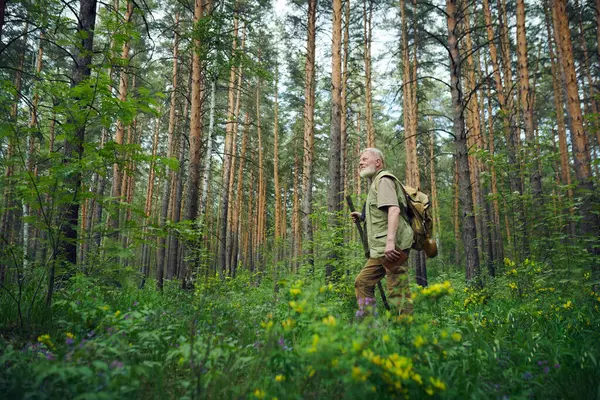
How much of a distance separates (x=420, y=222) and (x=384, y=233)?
1.70 feet

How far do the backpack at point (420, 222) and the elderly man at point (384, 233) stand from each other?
12 cm

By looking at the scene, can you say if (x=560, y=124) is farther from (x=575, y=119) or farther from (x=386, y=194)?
(x=386, y=194)

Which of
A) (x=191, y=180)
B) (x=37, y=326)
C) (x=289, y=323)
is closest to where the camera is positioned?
(x=289, y=323)

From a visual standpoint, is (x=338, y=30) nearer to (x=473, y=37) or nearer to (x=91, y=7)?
(x=91, y=7)

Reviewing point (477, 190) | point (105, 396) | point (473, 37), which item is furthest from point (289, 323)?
point (473, 37)

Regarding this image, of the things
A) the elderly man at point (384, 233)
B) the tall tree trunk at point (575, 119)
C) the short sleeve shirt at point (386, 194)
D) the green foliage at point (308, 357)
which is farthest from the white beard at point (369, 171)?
the tall tree trunk at point (575, 119)

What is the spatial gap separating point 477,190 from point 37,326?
15707 millimetres

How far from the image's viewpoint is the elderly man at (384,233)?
337cm

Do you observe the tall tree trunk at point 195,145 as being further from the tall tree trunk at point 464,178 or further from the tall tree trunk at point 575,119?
the tall tree trunk at point 575,119

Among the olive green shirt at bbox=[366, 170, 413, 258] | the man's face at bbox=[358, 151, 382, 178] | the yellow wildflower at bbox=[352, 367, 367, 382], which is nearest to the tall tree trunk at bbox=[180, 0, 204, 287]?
the man's face at bbox=[358, 151, 382, 178]

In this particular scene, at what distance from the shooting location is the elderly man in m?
3.37

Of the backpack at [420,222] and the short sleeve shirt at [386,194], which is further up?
the short sleeve shirt at [386,194]

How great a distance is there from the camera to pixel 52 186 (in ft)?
11.3

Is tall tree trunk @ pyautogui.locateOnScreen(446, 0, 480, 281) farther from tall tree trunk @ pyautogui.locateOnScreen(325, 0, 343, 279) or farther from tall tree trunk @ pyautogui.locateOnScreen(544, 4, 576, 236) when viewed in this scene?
tall tree trunk @ pyautogui.locateOnScreen(544, 4, 576, 236)
